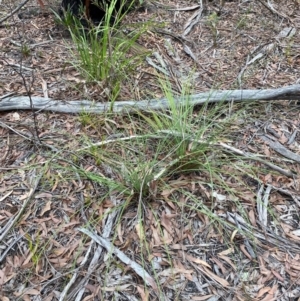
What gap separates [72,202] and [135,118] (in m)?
0.68

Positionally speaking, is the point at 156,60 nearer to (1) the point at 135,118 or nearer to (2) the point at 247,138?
(1) the point at 135,118

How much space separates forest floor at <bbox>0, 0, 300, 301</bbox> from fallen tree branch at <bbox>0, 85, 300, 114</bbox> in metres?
0.05

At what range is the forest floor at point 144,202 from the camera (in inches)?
65.8

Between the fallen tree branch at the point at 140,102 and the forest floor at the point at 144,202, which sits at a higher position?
the fallen tree branch at the point at 140,102

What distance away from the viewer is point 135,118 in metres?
2.36

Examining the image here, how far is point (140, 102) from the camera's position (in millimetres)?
2406

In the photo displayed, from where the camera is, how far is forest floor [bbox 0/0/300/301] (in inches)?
65.8

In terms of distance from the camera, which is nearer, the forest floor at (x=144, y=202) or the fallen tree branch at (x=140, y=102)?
the forest floor at (x=144, y=202)

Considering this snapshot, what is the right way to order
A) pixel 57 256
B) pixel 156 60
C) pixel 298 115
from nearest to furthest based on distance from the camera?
pixel 57 256 → pixel 298 115 → pixel 156 60

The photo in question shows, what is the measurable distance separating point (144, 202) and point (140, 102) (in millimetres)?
743

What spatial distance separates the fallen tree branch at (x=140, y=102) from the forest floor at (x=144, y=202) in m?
0.05

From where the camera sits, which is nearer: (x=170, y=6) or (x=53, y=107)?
(x=53, y=107)

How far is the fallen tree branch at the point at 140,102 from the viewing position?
2363 millimetres

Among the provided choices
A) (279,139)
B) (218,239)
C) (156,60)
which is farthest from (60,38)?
(218,239)
